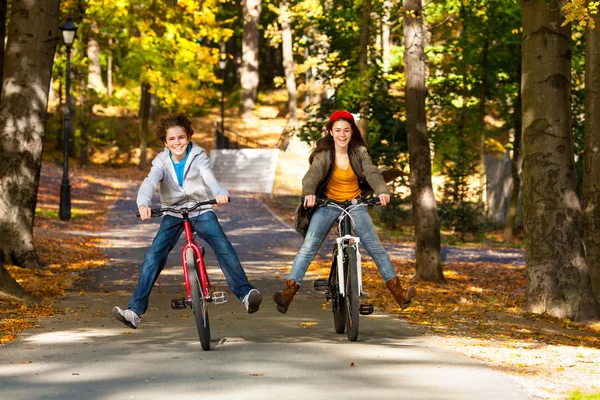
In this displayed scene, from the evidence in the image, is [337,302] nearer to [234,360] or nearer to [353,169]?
[353,169]

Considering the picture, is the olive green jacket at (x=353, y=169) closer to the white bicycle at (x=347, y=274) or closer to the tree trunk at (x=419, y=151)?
the white bicycle at (x=347, y=274)

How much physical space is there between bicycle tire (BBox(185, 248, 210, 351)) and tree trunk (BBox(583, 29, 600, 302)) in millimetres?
7242

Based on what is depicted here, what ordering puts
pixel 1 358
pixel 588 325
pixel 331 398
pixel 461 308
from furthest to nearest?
pixel 461 308 → pixel 588 325 → pixel 1 358 → pixel 331 398

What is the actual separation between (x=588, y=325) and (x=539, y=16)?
11.6ft

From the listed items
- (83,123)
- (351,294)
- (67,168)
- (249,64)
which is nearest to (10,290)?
(351,294)

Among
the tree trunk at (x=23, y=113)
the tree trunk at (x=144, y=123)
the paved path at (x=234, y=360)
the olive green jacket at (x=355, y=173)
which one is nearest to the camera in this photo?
the paved path at (x=234, y=360)

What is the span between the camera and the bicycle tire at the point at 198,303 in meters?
8.51

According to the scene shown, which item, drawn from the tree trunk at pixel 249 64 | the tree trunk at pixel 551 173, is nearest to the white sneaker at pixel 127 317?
the tree trunk at pixel 551 173

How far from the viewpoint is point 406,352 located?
340 inches

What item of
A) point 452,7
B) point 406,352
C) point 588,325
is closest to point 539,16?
point 588,325

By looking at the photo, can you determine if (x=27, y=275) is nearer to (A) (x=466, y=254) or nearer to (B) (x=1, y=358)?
(B) (x=1, y=358)

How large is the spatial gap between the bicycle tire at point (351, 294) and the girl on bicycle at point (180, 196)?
749 mm

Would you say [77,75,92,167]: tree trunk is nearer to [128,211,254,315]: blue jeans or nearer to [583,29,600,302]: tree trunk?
[583,29,600,302]: tree trunk

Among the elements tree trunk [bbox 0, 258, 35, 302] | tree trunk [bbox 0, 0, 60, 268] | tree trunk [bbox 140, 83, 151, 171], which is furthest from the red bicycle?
tree trunk [bbox 140, 83, 151, 171]
